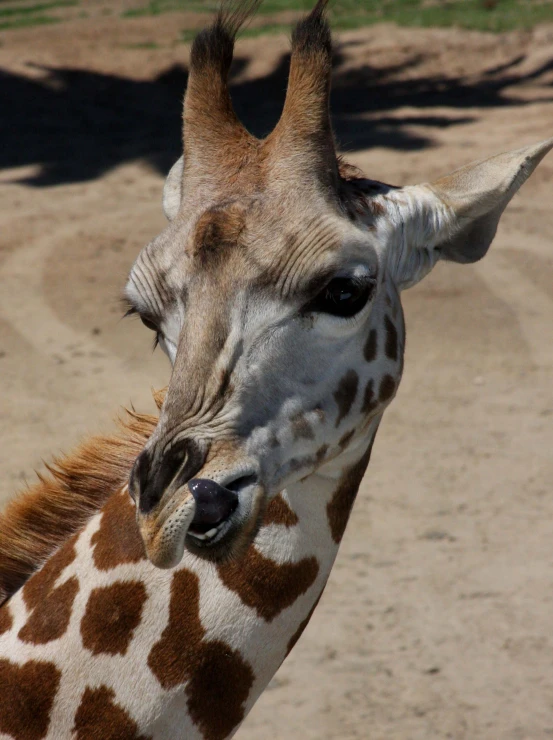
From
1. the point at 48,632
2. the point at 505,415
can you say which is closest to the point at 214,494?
the point at 48,632

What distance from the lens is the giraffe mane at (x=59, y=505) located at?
3131mm

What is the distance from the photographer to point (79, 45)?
17.7 m

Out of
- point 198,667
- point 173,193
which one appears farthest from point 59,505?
point 173,193

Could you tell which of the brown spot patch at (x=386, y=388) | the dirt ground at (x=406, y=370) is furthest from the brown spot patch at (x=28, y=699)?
the dirt ground at (x=406, y=370)

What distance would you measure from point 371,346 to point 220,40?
110 centimetres

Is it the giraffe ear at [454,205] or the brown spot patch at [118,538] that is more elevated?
the giraffe ear at [454,205]

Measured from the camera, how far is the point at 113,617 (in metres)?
2.86

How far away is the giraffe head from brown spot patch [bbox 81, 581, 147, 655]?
49 centimetres

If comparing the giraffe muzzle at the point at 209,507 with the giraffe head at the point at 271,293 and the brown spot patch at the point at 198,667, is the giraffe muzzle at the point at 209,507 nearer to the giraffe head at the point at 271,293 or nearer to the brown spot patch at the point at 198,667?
the giraffe head at the point at 271,293

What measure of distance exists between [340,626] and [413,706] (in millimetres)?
710

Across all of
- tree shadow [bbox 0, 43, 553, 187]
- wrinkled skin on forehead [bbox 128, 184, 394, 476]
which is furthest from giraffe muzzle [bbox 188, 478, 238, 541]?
tree shadow [bbox 0, 43, 553, 187]

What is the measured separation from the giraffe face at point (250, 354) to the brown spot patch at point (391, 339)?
0.08 feet

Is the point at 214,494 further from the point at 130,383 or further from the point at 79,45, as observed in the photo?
the point at 79,45

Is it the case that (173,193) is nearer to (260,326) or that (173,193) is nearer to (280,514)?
(260,326)
